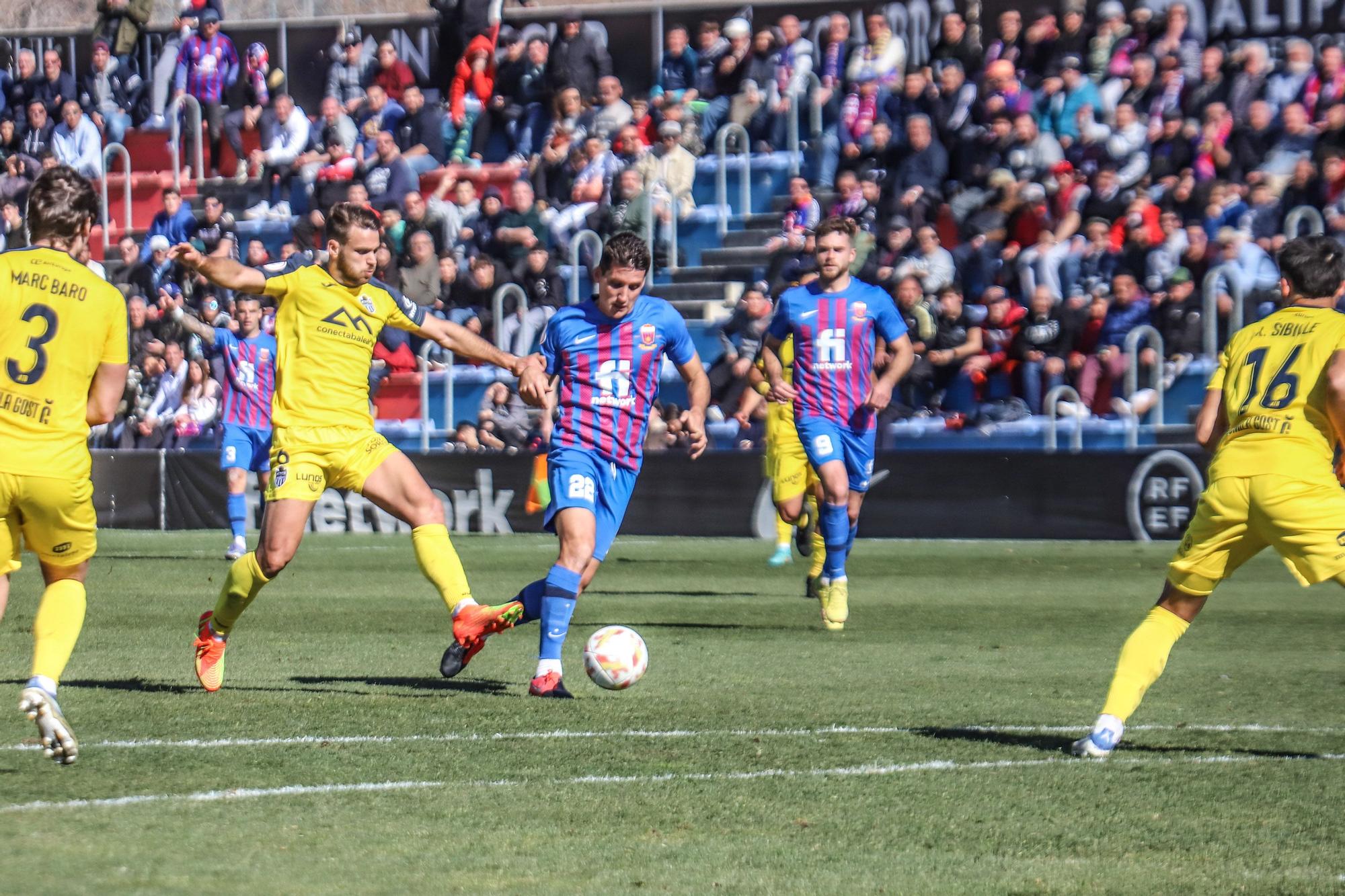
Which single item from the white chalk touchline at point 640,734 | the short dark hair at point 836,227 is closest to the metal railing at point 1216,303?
the short dark hair at point 836,227

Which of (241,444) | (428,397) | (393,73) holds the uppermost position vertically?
(393,73)

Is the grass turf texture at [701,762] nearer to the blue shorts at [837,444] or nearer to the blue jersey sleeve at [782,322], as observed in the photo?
the blue shorts at [837,444]

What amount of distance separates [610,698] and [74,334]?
9.46 feet

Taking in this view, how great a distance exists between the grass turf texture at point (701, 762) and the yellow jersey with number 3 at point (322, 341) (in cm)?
124

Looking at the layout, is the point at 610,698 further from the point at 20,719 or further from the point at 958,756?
the point at 20,719

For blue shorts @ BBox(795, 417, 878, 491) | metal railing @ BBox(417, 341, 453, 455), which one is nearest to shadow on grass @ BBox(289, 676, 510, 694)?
blue shorts @ BBox(795, 417, 878, 491)

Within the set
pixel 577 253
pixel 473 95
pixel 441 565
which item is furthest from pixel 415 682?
pixel 473 95

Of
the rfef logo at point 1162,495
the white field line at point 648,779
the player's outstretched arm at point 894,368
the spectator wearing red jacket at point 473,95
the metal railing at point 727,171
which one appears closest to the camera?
the white field line at point 648,779

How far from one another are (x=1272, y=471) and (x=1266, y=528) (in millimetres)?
202

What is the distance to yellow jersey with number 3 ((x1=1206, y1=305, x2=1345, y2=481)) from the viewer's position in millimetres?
6477

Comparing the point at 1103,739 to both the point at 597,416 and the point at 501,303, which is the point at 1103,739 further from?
the point at 501,303

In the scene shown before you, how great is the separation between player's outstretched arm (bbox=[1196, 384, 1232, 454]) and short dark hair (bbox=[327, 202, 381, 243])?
377 centimetres

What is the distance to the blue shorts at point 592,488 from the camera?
8180 millimetres

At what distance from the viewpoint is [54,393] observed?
19.6ft
